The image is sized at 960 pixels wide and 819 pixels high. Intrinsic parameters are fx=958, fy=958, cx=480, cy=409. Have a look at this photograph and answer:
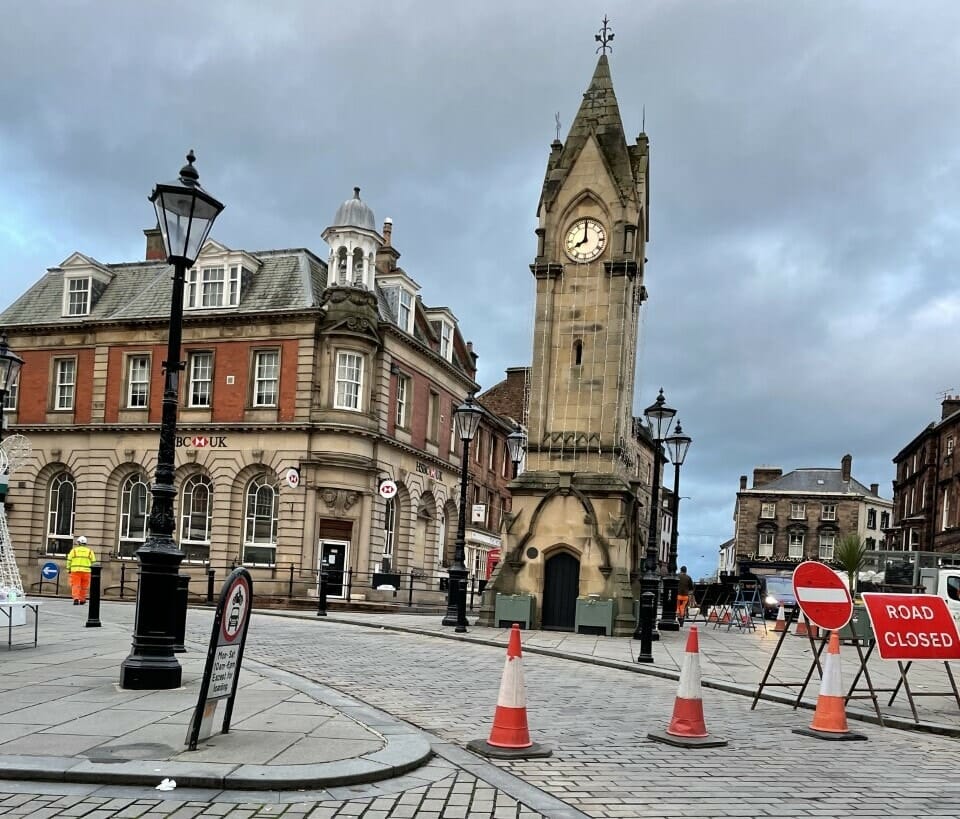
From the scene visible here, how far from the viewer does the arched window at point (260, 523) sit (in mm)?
35594

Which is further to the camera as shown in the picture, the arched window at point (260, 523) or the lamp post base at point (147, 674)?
the arched window at point (260, 523)

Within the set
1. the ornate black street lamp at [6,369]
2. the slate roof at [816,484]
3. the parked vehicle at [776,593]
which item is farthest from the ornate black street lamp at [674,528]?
the slate roof at [816,484]

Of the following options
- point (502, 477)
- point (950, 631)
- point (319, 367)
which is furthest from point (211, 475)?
point (950, 631)

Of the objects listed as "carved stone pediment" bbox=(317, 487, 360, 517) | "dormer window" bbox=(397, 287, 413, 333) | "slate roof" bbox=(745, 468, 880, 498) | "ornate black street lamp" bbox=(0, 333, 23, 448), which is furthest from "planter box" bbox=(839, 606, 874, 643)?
"slate roof" bbox=(745, 468, 880, 498)

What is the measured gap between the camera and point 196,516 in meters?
36.7

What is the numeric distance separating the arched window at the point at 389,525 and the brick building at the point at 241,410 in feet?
0.25

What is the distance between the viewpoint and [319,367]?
35688 millimetres

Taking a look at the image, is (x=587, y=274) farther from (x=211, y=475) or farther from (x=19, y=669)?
(x=211, y=475)

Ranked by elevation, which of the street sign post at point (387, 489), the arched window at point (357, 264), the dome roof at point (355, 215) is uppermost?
the dome roof at point (355, 215)

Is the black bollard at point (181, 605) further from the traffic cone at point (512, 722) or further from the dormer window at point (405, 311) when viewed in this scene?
the dormer window at point (405, 311)

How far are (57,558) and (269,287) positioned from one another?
44.5 feet

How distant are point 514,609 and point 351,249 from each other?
18602mm

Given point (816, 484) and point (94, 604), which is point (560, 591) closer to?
point (94, 604)

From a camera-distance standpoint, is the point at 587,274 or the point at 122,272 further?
the point at 122,272
